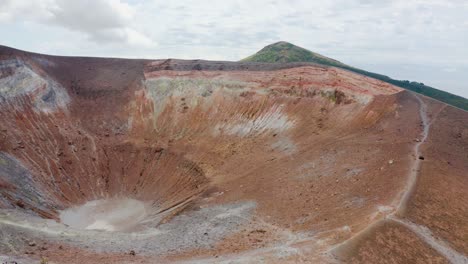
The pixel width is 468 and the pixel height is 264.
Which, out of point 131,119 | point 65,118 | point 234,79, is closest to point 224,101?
point 234,79

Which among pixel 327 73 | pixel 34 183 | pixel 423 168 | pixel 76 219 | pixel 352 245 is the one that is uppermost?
pixel 327 73

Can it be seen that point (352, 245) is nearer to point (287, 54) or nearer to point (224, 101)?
point (224, 101)

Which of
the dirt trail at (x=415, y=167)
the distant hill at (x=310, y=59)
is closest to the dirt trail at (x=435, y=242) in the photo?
the dirt trail at (x=415, y=167)

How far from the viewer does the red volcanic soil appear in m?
26.9

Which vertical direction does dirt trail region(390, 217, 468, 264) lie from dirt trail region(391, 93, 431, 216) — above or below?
below

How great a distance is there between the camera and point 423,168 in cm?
3297

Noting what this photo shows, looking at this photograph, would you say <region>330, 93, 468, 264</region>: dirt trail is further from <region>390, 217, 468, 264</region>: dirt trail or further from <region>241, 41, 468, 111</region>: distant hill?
<region>241, 41, 468, 111</region>: distant hill

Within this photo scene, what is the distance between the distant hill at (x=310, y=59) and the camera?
119m

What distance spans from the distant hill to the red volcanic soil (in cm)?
6751

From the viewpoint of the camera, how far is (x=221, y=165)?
1729 inches

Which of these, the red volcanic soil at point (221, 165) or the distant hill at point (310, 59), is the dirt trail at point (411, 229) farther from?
the distant hill at point (310, 59)

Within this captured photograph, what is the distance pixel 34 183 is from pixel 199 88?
2542cm

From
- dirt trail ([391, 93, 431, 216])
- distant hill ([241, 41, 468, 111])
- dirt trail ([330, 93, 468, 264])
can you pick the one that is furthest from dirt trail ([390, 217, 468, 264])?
distant hill ([241, 41, 468, 111])

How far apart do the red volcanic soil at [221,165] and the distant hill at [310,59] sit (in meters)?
67.5
